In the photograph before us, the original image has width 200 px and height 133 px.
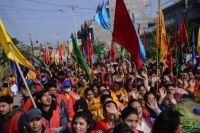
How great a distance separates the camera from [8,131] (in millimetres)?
4270

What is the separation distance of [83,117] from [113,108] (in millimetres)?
853

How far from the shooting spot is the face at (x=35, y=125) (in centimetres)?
366

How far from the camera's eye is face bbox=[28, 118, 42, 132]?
3.66m

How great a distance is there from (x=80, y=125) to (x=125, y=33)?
2264 mm

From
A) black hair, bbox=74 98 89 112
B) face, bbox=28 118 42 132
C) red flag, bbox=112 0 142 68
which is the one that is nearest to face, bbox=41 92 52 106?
black hair, bbox=74 98 89 112

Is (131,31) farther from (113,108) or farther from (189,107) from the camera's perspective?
(189,107)

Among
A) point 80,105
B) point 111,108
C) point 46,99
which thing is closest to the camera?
point 111,108

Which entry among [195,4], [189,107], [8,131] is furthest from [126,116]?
[195,4]

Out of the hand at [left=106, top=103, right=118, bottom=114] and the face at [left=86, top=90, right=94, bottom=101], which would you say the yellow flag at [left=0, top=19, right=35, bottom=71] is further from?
the face at [left=86, top=90, right=94, bottom=101]

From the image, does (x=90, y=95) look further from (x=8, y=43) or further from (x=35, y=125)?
(x=35, y=125)

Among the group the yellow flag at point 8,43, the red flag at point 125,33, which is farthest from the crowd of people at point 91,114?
the red flag at point 125,33

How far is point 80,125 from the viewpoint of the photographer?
3645 millimetres

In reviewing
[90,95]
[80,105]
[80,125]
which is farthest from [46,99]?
[90,95]

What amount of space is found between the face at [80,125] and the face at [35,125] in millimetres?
381
